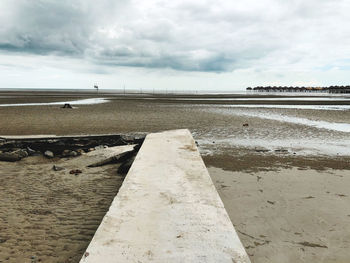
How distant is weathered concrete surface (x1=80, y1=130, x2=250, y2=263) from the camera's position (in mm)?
2250

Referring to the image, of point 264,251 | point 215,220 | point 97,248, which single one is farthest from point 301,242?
point 97,248

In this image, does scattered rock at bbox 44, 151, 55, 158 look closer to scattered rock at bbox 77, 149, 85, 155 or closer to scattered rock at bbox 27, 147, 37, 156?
scattered rock at bbox 27, 147, 37, 156

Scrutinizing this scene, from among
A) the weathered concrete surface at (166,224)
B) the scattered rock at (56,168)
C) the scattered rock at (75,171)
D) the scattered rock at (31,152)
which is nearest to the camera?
the weathered concrete surface at (166,224)

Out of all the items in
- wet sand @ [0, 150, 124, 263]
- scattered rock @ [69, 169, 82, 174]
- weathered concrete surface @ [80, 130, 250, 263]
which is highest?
weathered concrete surface @ [80, 130, 250, 263]

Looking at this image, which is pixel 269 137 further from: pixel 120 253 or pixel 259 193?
pixel 120 253

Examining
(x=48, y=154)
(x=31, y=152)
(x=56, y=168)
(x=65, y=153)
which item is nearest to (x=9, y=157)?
(x=31, y=152)

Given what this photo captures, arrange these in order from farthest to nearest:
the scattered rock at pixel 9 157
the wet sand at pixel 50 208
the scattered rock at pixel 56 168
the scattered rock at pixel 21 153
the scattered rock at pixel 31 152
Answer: the scattered rock at pixel 31 152
the scattered rock at pixel 21 153
the scattered rock at pixel 9 157
the scattered rock at pixel 56 168
the wet sand at pixel 50 208

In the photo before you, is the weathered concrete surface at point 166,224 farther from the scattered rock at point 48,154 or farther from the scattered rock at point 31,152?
the scattered rock at point 31,152

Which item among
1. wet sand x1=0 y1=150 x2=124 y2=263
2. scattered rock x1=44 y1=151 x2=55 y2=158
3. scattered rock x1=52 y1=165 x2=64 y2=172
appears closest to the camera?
wet sand x1=0 y1=150 x2=124 y2=263

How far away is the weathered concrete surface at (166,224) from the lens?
7.38 ft

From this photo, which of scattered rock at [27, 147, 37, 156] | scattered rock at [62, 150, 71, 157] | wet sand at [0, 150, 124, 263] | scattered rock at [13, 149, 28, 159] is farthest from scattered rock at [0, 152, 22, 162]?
scattered rock at [62, 150, 71, 157]

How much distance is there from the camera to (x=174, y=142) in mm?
6727

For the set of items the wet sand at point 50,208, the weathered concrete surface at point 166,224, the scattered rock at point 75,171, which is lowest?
the wet sand at point 50,208

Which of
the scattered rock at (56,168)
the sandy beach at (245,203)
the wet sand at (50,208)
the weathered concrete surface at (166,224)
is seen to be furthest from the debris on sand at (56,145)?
the weathered concrete surface at (166,224)
